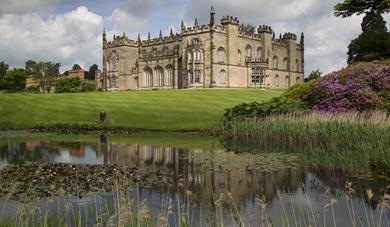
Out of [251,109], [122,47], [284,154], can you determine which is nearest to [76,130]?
[251,109]

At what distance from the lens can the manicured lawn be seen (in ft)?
112

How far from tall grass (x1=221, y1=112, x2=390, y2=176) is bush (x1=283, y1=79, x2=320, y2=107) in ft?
9.46

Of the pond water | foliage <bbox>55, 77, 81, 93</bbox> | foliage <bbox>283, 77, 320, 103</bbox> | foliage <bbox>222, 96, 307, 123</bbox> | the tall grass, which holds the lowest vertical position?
the pond water

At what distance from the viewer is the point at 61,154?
19.5 metres

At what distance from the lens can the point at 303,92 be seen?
89.2ft

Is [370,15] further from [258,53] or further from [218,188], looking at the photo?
[258,53]

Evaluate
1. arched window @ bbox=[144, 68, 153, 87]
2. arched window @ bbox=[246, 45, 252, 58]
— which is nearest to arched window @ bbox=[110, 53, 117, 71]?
arched window @ bbox=[144, 68, 153, 87]

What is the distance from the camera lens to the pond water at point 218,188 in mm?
8477

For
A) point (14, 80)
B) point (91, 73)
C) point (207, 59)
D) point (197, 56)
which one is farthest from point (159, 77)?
point (91, 73)

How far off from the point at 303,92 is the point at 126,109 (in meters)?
18.7

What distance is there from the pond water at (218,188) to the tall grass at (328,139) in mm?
808

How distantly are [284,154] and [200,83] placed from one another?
60.2 m

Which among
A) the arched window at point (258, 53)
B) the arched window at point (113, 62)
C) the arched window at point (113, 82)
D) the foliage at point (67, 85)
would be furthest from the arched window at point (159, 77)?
the foliage at point (67, 85)

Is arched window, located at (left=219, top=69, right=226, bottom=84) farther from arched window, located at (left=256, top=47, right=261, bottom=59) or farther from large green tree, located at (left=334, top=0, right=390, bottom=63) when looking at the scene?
large green tree, located at (left=334, top=0, right=390, bottom=63)
